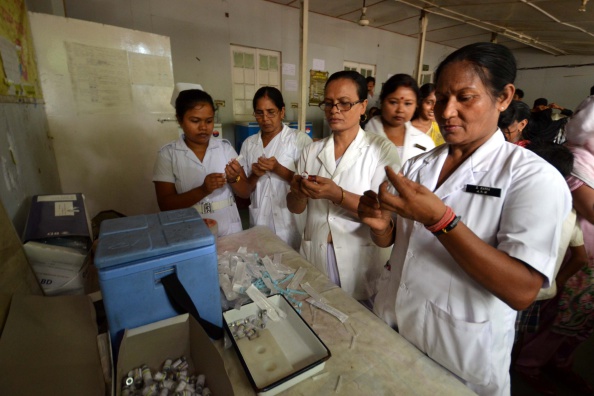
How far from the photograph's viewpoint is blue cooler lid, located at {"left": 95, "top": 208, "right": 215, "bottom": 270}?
2.48ft

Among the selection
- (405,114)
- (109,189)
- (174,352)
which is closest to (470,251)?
(174,352)

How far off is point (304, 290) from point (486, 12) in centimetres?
603

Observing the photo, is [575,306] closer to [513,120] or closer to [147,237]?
[513,120]

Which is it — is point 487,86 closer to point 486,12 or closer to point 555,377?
point 555,377

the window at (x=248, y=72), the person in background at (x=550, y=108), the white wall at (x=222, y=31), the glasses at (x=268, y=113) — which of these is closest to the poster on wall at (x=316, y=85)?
the white wall at (x=222, y=31)

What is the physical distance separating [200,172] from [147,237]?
1179 mm

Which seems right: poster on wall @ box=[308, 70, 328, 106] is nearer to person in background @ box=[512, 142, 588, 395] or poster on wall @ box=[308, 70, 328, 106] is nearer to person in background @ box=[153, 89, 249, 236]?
person in background @ box=[153, 89, 249, 236]

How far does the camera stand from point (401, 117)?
2082 mm

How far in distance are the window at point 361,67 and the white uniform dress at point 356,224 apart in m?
5.66

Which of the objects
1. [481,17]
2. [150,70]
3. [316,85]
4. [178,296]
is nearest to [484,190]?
[178,296]

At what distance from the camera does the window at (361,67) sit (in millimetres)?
6539

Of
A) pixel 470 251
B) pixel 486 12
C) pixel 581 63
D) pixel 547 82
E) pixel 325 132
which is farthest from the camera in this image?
pixel 547 82

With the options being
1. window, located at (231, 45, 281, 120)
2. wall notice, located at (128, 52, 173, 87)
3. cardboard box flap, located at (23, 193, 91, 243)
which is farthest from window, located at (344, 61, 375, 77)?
cardboard box flap, located at (23, 193, 91, 243)

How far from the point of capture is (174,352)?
2.88ft
